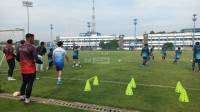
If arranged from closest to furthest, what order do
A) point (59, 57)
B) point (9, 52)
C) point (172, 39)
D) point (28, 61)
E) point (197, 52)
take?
point (28, 61) < point (59, 57) < point (9, 52) < point (197, 52) < point (172, 39)

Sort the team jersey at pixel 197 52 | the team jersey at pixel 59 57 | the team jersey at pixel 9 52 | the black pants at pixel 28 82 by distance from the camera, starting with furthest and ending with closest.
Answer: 1. the team jersey at pixel 197 52
2. the team jersey at pixel 9 52
3. the team jersey at pixel 59 57
4. the black pants at pixel 28 82

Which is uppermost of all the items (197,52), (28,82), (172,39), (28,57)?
(172,39)

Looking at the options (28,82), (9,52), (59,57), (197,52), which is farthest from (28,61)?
(197,52)

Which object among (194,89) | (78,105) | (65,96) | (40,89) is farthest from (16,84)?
(194,89)

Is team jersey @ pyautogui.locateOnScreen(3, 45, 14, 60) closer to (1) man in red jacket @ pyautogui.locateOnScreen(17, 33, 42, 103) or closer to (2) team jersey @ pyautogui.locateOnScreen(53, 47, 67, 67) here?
(2) team jersey @ pyautogui.locateOnScreen(53, 47, 67, 67)

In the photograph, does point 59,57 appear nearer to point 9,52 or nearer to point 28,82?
point 9,52

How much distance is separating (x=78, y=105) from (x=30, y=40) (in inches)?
100

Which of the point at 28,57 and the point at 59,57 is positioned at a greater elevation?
the point at 28,57

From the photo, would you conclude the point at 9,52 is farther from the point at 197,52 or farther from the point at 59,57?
the point at 197,52

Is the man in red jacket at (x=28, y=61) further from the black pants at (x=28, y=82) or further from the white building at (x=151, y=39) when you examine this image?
the white building at (x=151, y=39)

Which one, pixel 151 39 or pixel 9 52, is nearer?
pixel 9 52

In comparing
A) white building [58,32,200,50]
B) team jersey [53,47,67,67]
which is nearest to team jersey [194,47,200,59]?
team jersey [53,47,67,67]

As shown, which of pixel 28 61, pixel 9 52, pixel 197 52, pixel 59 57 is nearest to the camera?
pixel 28 61

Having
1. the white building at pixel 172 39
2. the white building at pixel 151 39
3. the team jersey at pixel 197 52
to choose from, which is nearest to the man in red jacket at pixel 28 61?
the team jersey at pixel 197 52
